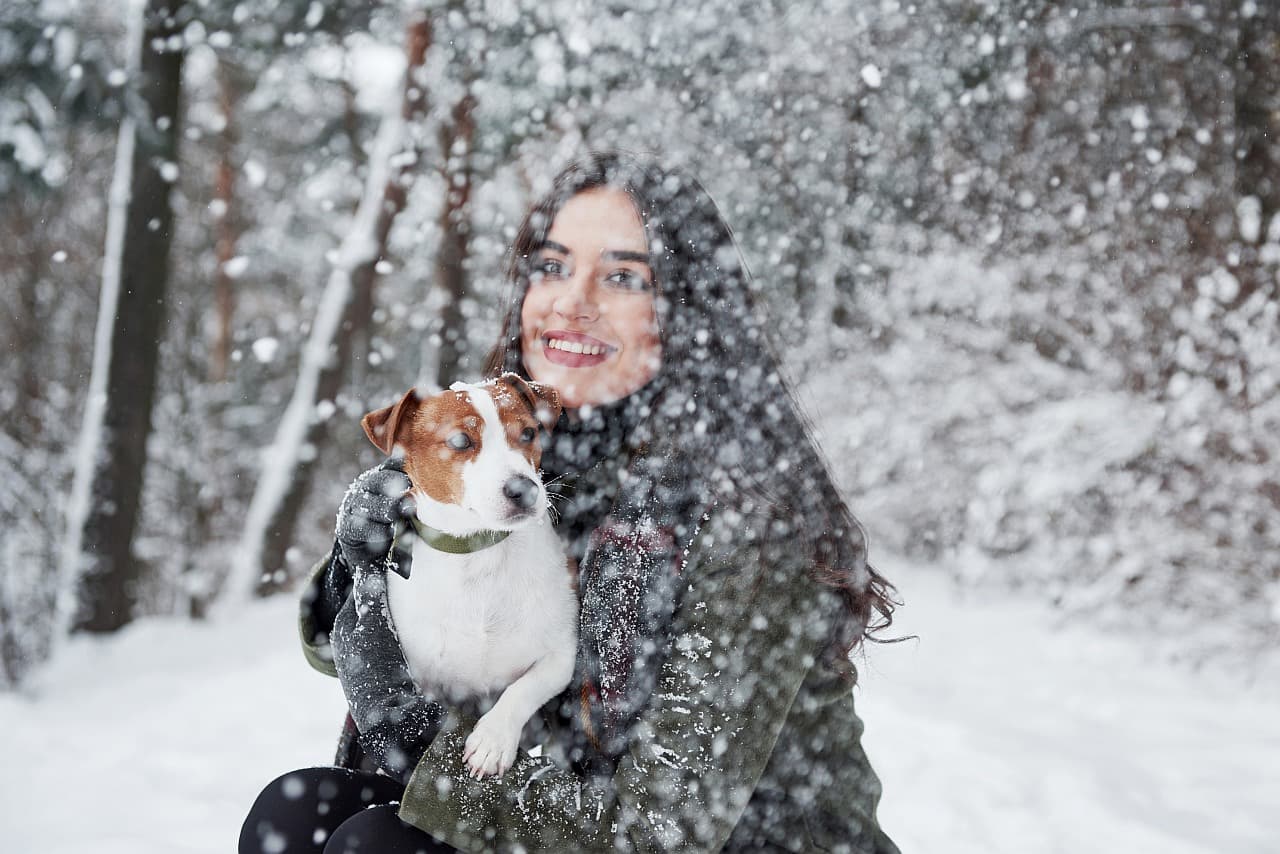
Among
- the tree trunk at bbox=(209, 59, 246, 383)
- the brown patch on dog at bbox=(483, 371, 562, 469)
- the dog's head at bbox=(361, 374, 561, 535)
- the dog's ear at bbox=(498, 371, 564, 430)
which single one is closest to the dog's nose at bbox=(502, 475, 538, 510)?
the dog's head at bbox=(361, 374, 561, 535)

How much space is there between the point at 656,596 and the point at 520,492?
42cm

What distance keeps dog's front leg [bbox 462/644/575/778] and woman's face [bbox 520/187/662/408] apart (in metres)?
0.61

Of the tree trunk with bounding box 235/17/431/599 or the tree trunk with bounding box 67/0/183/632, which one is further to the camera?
the tree trunk with bounding box 235/17/431/599

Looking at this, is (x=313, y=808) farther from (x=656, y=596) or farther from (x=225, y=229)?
(x=225, y=229)

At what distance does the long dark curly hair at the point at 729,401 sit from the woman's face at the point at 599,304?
5cm

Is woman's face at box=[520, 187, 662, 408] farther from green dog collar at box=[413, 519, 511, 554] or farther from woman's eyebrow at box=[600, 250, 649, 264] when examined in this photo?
green dog collar at box=[413, 519, 511, 554]

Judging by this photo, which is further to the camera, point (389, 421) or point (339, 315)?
point (339, 315)

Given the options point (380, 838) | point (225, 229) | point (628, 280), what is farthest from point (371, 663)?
point (225, 229)

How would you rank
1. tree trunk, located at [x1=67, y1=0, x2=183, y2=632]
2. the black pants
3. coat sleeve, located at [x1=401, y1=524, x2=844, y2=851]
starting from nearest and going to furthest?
coat sleeve, located at [x1=401, y1=524, x2=844, y2=851]
the black pants
tree trunk, located at [x1=67, y1=0, x2=183, y2=632]

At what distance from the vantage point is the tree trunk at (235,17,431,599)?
7809mm

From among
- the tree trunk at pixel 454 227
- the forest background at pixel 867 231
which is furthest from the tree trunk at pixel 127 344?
the tree trunk at pixel 454 227

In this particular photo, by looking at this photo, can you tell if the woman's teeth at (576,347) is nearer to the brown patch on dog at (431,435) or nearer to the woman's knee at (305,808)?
the brown patch on dog at (431,435)

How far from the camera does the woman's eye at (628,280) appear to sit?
2.12 m

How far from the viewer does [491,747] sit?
1.76m
